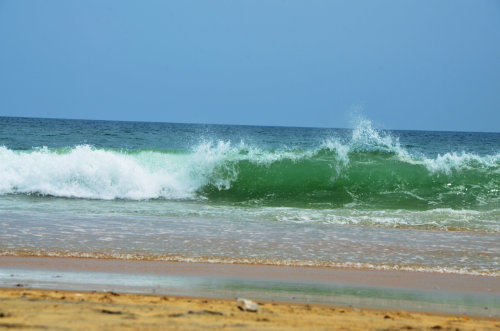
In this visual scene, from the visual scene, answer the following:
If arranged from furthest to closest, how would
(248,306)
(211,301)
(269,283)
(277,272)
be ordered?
(277,272) → (269,283) → (211,301) → (248,306)

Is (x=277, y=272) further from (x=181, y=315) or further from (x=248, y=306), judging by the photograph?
(x=181, y=315)

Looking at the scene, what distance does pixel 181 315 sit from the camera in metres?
2.96

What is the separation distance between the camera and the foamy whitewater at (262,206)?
17.8 feet

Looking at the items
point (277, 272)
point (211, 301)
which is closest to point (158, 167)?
point (277, 272)

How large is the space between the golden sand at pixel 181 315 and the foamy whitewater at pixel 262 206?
1.67 metres

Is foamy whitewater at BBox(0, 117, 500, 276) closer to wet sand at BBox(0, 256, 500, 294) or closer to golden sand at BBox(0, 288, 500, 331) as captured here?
wet sand at BBox(0, 256, 500, 294)

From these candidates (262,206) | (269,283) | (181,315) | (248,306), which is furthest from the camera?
(262,206)

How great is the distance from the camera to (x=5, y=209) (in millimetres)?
8148

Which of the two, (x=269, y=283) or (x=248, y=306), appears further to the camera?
(x=269, y=283)

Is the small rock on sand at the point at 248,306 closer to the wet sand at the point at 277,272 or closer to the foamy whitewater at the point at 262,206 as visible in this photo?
the wet sand at the point at 277,272

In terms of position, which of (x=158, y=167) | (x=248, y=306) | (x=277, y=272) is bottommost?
(x=277, y=272)

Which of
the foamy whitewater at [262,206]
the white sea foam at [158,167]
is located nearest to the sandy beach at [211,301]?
the foamy whitewater at [262,206]

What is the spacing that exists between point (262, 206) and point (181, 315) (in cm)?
744

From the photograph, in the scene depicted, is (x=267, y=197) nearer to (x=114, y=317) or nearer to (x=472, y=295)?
(x=472, y=295)
